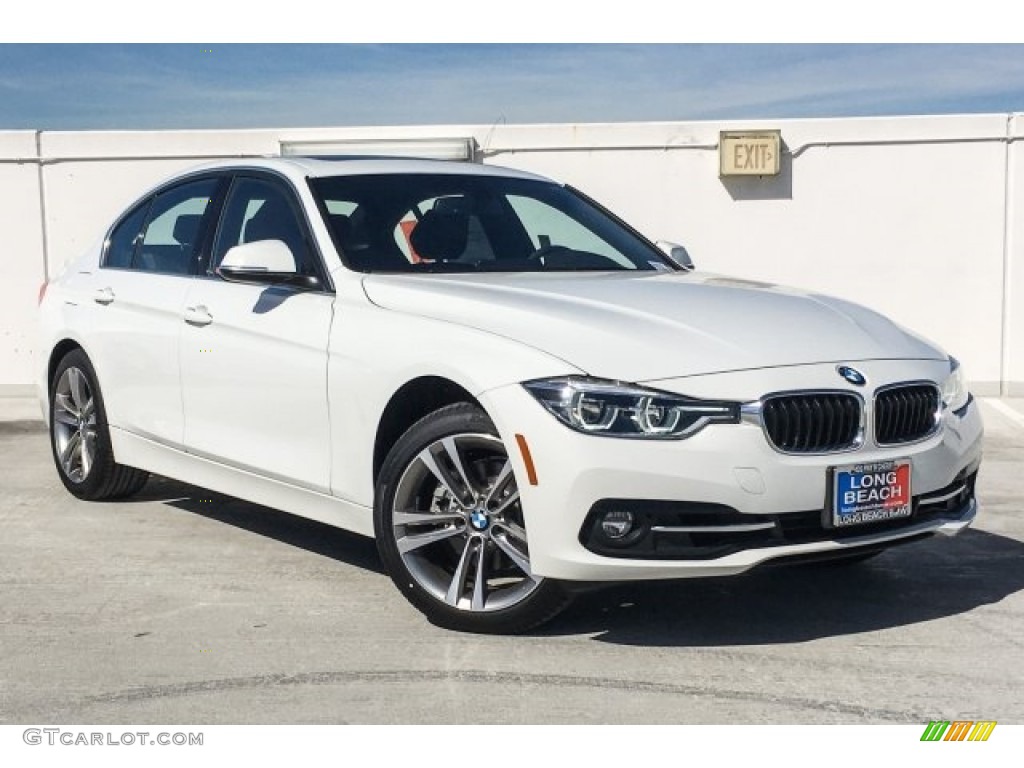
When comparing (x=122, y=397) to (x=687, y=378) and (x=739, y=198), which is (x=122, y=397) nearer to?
(x=687, y=378)

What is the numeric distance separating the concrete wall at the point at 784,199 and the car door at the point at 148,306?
17.5 feet

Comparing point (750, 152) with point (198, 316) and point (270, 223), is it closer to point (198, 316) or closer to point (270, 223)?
point (270, 223)

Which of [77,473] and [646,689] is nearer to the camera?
[646,689]

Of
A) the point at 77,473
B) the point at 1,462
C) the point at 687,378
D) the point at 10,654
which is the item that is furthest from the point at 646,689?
the point at 1,462

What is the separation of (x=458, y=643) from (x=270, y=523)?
90.2 inches

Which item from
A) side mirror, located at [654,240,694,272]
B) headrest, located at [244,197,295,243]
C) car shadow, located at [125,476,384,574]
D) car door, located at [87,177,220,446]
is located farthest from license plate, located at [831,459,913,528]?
car door, located at [87,177,220,446]

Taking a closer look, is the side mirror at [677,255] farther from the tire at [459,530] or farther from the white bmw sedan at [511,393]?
the tire at [459,530]

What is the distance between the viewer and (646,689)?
4191mm

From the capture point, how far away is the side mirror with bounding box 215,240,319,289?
5.36 m

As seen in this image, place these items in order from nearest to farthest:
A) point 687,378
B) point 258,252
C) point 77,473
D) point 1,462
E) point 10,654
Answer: point 687,378, point 10,654, point 258,252, point 77,473, point 1,462

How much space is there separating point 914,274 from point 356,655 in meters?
8.58

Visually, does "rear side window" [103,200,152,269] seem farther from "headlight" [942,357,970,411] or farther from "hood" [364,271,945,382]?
"headlight" [942,357,970,411]

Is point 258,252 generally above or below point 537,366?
above

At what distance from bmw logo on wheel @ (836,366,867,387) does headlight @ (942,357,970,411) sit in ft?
1.55
